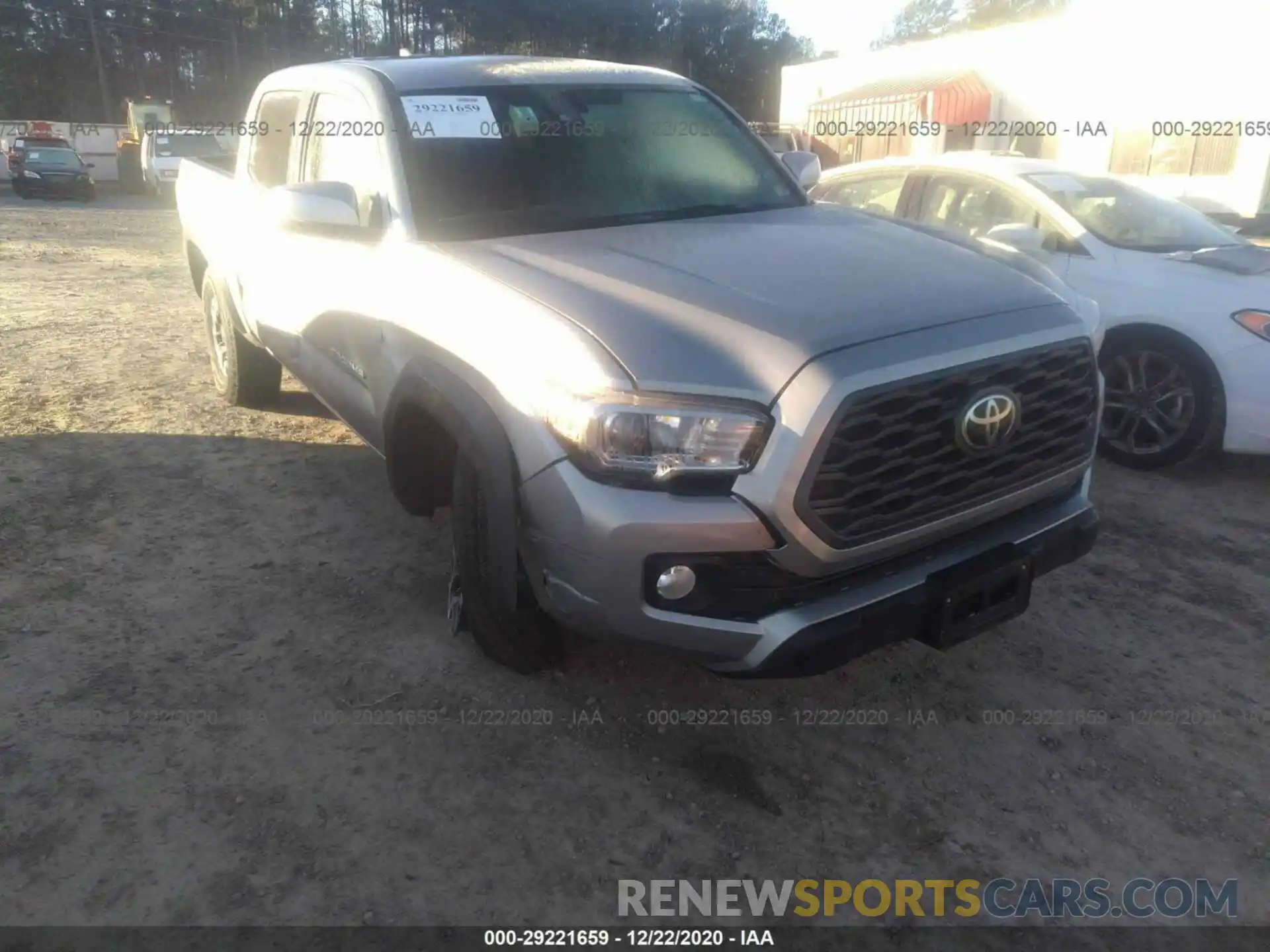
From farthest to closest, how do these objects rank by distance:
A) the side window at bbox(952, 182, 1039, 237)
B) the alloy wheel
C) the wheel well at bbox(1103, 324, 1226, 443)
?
the side window at bbox(952, 182, 1039, 237) → the alloy wheel → the wheel well at bbox(1103, 324, 1226, 443)

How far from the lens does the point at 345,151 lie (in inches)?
152

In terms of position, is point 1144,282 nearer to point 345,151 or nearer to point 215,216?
point 345,151

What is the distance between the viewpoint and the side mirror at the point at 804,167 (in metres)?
4.50

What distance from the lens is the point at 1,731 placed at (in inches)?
114

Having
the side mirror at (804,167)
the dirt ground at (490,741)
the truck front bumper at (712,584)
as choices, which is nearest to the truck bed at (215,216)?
the dirt ground at (490,741)

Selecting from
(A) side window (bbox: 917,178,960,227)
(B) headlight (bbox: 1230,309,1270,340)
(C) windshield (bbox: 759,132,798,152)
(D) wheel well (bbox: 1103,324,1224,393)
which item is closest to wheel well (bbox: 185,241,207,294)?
(A) side window (bbox: 917,178,960,227)

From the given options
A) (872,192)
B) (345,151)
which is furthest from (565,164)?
(872,192)

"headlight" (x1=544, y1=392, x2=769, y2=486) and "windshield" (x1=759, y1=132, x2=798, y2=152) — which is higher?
"windshield" (x1=759, y1=132, x2=798, y2=152)

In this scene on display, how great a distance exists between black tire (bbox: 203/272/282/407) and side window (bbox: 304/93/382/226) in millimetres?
1570

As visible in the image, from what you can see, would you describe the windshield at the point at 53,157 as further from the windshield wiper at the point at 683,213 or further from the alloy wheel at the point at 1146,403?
the alloy wheel at the point at 1146,403

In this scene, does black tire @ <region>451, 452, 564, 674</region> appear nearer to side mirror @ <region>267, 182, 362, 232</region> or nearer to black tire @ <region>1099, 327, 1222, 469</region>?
side mirror @ <region>267, 182, 362, 232</region>

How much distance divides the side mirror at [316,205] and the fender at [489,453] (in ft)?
2.47

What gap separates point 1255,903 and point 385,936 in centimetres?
209

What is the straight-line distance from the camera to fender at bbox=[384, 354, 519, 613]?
8.58ft
